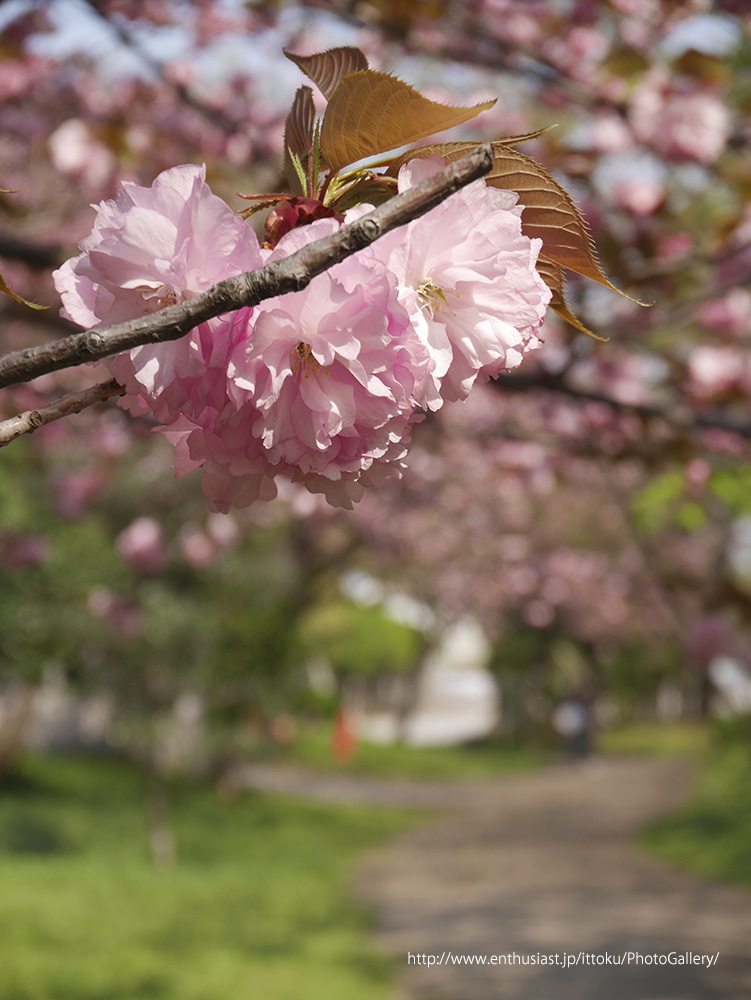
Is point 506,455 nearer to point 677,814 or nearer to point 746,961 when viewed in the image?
point 746,961

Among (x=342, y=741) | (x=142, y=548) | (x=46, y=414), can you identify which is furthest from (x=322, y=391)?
(x=342, y=741)

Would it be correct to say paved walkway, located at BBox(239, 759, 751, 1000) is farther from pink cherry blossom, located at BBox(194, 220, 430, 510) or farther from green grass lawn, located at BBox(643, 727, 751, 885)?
pink cherry blossom, located at BBox(194, 220, 430, 510)

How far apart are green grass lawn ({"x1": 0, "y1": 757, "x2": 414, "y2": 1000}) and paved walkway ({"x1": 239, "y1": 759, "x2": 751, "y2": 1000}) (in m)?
0.48

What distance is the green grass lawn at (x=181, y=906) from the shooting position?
5.12 metres

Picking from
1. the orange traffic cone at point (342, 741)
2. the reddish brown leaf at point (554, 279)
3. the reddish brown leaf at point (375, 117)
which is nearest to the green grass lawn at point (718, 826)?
the orange traffic cone at point (342, 741)

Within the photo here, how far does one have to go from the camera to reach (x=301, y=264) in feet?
2.04

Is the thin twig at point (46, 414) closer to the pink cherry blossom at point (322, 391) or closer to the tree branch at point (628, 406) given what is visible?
the pink cherry blossom at point (322, 391)

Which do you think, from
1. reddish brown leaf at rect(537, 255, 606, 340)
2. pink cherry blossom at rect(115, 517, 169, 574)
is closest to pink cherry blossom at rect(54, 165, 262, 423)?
reddish brown leaf at rect(537, 255, 606, 340)

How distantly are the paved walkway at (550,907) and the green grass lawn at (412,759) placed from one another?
233 inches

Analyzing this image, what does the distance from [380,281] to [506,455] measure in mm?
5631

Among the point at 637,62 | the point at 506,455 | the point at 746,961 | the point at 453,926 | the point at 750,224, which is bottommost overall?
the point at 453,926

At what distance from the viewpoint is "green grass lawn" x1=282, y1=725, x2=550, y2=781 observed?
2044 cm

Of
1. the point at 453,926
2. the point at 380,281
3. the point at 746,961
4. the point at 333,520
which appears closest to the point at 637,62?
the point at 380,281

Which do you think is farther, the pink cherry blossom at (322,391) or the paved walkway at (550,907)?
the paved walkway at (550,907)
